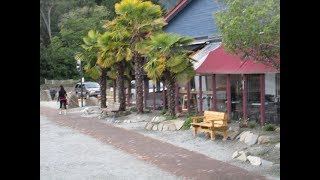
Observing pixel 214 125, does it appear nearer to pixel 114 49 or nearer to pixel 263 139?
pixel 263 139

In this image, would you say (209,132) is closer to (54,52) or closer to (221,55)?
(221,55)

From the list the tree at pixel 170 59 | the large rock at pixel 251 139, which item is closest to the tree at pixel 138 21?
the tree at pixel 170 59

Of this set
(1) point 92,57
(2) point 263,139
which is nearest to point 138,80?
(1) point 92,57

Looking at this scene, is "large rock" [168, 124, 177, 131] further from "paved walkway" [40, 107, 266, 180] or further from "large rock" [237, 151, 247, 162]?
"large rock" [237, 151, 247, 162]

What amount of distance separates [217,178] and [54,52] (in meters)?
41.5

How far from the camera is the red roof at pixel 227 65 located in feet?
48.9

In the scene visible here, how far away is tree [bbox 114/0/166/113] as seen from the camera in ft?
65.6

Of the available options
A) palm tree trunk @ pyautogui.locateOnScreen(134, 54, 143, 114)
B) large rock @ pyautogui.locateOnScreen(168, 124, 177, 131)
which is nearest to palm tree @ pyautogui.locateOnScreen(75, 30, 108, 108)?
palm tree trunk @ pyautogui.locateOnScreen(134, 54, 143, 114)

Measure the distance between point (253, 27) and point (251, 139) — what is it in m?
3.05

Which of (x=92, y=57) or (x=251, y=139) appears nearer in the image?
(x=251, y=139)

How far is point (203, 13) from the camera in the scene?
2155 centimetres

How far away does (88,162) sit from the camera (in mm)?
Answer: 10664
